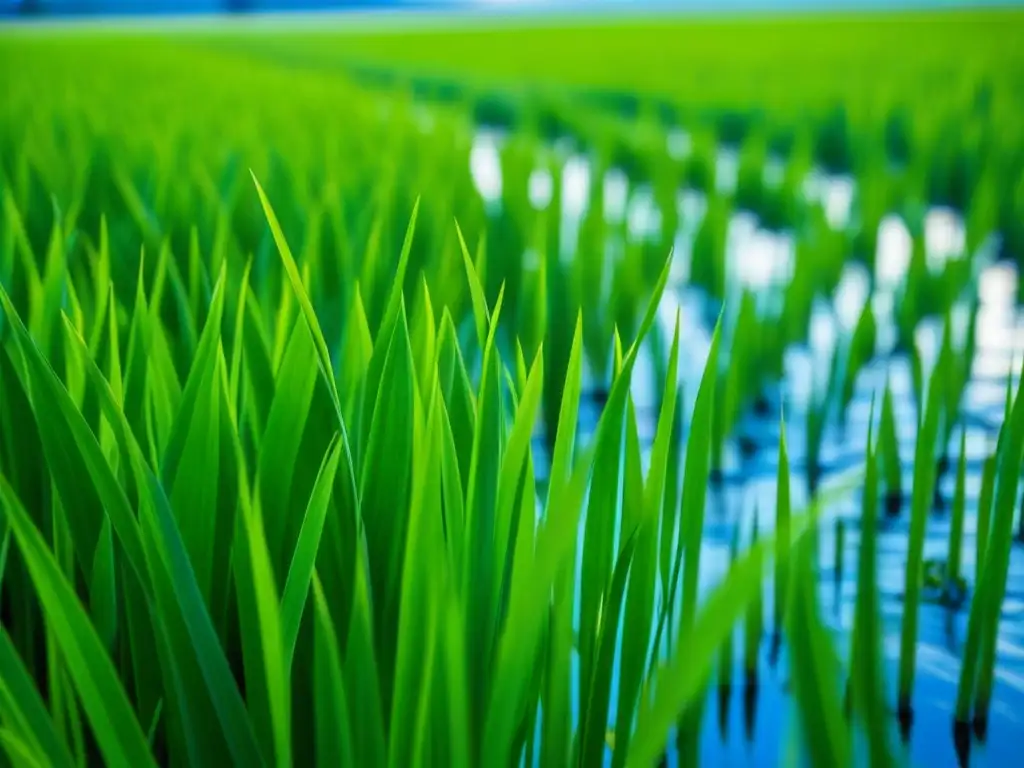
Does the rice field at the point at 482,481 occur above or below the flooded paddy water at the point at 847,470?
above

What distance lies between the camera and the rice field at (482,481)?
1.69 ft

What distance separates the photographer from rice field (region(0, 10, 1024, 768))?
20.2 inches

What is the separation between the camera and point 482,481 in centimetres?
65

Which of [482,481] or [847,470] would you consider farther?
[847,470]

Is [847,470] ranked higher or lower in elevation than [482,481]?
lower

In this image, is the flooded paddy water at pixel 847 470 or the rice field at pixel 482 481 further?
the flooded paddy water at pixel 847 470

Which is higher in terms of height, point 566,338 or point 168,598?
point 168,598

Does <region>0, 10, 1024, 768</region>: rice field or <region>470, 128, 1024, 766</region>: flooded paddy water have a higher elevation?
<region>0, 10, 1024, 768</region>: rice field

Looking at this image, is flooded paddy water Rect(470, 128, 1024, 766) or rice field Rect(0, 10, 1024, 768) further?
flooded paddy water Rect(470, 128, 1024, 766)

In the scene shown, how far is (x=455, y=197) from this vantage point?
1.97 m

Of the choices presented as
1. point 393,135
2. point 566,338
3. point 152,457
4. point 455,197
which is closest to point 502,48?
point 393,135

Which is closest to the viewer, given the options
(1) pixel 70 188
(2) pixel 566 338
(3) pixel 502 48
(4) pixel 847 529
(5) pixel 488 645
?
(5) pixel 488 645

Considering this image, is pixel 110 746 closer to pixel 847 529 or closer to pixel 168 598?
pixel 168 598

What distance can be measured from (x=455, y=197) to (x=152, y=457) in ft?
4.33
